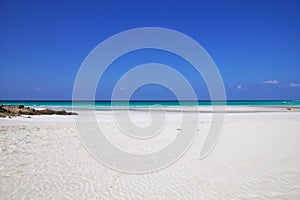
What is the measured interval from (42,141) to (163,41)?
405 inches

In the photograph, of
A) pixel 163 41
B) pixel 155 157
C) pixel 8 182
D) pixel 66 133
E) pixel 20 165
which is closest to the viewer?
pixel 8 182

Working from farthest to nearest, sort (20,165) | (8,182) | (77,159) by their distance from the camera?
1. (77,159)
2. (20,165)
3. (8,182)

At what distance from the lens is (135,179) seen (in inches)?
257

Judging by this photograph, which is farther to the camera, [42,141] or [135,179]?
[42,141]

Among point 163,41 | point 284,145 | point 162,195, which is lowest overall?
point 162,195

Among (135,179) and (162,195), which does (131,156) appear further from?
(162,195)

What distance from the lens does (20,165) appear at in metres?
7.29

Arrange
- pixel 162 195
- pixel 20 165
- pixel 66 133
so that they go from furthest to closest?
pixel 66 133, pixel 20 165, pixel 162 195

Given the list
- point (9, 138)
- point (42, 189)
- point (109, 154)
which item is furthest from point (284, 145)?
point (9, 138)

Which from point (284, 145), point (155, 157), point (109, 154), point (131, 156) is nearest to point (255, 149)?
point (284, 145)

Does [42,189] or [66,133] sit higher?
[66,133]

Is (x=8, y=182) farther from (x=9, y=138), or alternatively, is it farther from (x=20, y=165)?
(x=9, y=138)

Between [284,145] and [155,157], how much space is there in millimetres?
5654

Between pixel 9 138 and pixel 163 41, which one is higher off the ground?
pixel 163 41
